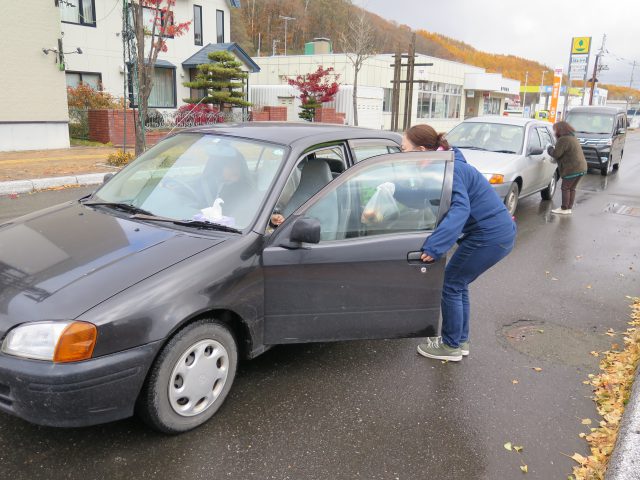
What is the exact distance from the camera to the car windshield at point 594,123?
54.7 ft

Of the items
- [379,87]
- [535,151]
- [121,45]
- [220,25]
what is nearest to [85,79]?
[121,45]

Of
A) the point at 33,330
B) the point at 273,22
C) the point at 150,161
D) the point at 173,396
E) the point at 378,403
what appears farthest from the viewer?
the point at 273,22

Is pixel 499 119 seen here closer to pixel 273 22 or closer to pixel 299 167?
pixel 299 167

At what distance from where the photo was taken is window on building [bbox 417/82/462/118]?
1633 inches

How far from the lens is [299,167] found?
380 cm

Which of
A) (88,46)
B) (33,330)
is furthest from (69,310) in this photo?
(88,46)

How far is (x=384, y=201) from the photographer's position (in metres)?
3.67

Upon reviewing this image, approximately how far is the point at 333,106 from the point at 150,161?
2962 centimetres

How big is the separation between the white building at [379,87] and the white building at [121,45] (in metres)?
5.81

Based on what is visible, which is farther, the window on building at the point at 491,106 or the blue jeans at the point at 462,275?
the window on building at the point at 491,106

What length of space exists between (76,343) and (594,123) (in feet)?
58.7

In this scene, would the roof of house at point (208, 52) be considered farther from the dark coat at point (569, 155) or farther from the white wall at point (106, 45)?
the dark coat at point (569, 155)

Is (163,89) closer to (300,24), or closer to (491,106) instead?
(491,106)

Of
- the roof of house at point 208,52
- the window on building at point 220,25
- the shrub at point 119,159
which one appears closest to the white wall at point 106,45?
the roof of house at point 208,52
